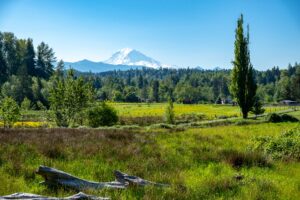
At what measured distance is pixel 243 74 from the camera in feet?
154

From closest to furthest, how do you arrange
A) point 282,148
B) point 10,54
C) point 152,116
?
point 282,148, point 152,116, point 10,54

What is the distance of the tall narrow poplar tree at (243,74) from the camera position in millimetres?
46750

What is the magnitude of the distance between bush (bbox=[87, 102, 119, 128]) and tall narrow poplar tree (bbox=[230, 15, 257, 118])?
1910cm

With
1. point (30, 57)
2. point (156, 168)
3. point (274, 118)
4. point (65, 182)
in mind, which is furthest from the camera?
point (30, 57)

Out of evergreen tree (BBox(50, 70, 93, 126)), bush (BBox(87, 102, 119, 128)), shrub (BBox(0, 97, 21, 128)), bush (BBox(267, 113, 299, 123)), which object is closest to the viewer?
bush (BBox(267, 113, 299, 123))

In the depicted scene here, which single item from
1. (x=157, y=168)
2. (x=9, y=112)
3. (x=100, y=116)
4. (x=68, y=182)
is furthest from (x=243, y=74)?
(x=68, y=182)

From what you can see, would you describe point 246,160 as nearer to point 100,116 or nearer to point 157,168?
point 157,168

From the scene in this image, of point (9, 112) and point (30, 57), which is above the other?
point (30, 57)

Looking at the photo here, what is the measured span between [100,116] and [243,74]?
21667 millimetres

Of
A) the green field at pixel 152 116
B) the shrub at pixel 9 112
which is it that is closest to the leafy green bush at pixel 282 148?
the green field at pixel 152 116

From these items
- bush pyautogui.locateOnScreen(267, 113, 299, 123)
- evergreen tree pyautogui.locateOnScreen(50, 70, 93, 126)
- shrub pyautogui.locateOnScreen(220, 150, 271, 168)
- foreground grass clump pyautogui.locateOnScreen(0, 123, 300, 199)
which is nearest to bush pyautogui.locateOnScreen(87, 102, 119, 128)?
evergreen tree pyautogui.locateOnScreen(50, 70, 93, 126)

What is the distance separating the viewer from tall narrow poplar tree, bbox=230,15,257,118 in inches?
1841

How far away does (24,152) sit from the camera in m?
11.0

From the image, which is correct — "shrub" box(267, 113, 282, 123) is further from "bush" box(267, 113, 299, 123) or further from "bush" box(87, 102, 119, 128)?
"bush" box(87, 102, 119, 128)
